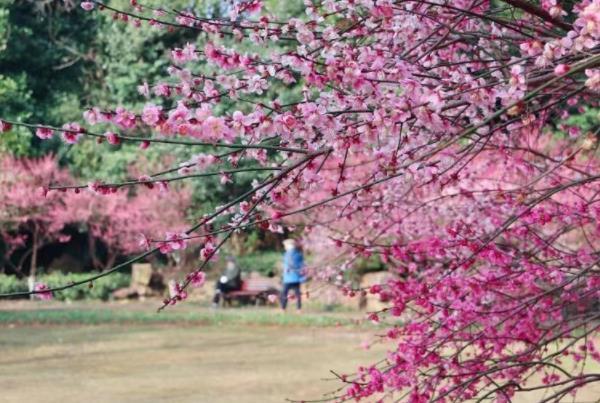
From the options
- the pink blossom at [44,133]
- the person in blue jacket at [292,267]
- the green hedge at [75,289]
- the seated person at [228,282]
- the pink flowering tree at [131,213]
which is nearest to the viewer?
the pink blossom at [44,133]

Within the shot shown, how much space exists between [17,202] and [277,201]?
17.3 m

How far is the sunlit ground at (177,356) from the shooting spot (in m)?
7.92

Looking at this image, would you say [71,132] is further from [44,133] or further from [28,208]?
[28,208]

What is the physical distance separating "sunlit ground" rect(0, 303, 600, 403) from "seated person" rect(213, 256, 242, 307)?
220cm

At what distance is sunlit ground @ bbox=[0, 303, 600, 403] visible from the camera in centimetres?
792

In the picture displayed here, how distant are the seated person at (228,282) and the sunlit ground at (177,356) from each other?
2197 millimetres

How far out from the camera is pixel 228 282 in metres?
18.2

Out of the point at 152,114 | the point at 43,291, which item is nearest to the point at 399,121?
the point at 152,114

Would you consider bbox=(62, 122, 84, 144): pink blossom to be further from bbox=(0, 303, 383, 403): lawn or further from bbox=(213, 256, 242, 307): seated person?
bbox=(213, 256, 242, 307): seated person

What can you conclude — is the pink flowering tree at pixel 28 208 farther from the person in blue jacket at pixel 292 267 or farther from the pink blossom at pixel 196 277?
the pink blossom at pixel 196 277

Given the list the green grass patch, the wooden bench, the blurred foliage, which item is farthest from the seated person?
the blurred foliage

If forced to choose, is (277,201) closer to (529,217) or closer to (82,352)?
(529,217)

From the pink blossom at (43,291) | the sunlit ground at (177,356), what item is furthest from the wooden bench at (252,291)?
the pink blossom at (43,291)

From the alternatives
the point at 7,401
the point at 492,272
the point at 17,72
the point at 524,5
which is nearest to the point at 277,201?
the point at 524,5
